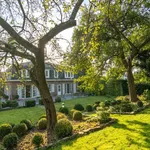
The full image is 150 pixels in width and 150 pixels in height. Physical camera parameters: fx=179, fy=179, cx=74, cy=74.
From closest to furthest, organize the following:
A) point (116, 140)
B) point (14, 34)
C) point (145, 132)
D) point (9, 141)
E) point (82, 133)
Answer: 1. point (116, 140)
2. point (9, 141)
3. point (14, 34)
4. point (145, 132)
5. point (82, 133)

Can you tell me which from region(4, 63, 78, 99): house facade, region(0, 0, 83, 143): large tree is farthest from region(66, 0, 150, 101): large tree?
region(4, 63, 78, 99): house facade

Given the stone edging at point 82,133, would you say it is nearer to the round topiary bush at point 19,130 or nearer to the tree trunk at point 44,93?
the tree trunk at point 44,93

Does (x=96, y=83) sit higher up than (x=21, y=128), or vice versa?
(x=96, y=83)

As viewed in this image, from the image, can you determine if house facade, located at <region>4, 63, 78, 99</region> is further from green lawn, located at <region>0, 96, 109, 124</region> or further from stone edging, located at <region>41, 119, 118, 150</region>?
stone edging, located at <region>41, 119, 118, 150</region>

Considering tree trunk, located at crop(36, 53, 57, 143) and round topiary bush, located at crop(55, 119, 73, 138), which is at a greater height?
tree trunk, located at crop(36, 53, 57, 143)

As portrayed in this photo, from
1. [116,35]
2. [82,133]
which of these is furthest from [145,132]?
[116,35]

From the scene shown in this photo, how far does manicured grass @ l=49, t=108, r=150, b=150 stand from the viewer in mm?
6489

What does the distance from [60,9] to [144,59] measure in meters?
12.7

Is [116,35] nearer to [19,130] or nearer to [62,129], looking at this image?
[62,129]

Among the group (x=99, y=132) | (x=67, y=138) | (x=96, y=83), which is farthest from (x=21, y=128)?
(x=96, y=83)

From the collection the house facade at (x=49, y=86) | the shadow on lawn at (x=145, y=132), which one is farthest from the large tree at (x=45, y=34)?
the house facade at (x=49, y=86)

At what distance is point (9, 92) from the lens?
91.5 feet

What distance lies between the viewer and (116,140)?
7133 mm

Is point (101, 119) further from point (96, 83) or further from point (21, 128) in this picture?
point (96, 83)
